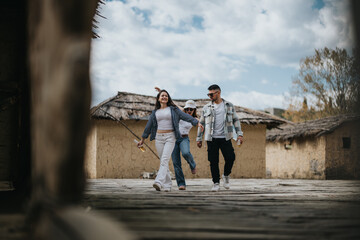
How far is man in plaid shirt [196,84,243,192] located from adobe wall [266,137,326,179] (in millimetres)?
12910

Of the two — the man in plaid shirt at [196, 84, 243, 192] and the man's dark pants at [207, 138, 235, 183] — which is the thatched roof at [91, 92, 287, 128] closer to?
the man in plaid shirt at [196, 84, 243, 192]

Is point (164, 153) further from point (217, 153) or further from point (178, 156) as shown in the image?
point (217, 153)

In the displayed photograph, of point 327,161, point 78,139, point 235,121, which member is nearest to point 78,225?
point 78,139

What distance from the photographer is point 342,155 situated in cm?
1870

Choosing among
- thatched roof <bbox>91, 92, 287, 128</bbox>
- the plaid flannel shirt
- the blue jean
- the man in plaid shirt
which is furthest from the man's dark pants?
thatched roof <bbox>91, 92, 287, 128</bbox>

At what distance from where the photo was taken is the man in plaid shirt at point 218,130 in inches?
276

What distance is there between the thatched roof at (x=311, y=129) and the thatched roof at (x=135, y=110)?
1.84 meters

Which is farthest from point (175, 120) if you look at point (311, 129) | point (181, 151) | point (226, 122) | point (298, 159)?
point (298, 159)

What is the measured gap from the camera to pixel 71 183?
1965 millimetres

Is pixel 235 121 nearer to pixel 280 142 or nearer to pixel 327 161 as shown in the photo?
pixel 327 161

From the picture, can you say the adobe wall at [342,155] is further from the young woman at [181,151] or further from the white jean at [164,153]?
the white jean at [164,153]

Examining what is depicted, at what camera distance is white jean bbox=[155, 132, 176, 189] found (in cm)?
677

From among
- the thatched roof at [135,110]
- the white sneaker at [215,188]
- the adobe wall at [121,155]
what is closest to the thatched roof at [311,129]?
the thatched roof at [135,110]

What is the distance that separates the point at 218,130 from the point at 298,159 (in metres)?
14.4
